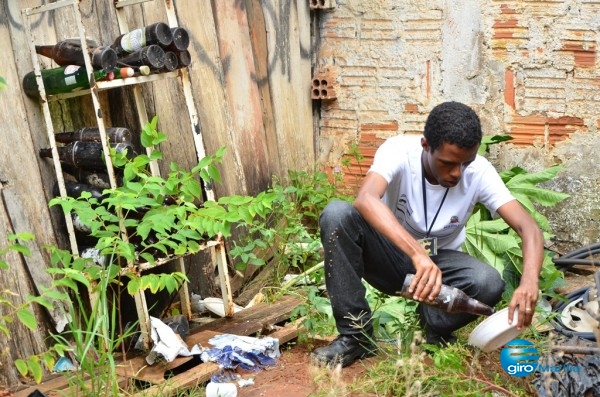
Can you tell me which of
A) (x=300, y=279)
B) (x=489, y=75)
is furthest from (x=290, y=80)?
(x=300, y=279)

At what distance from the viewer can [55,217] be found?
445 cm

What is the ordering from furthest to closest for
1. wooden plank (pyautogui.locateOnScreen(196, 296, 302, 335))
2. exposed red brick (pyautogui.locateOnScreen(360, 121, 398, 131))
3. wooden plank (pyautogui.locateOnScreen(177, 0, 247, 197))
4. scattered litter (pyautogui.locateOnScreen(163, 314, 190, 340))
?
exposed red brick (pyautogui.locateOnScreen(360, 121, 398, 131)), wooden plank (pyautogui.locateOnScreen(177, 0, 247, 197)), wooden plank (pyautogui.locateOnScreen(196, 296, 302, 335)), scattered litter (pyautogui.locateOnScreen(163, 314, 190, 340))

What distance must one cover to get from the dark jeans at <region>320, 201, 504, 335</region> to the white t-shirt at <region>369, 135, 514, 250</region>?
0.57 feet

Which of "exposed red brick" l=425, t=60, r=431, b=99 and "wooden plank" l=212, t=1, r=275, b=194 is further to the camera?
"exposed red brick" l=425, t=60, r=431, b=99

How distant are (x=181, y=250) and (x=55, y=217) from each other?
0.71m

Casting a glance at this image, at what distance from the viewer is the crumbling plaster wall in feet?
18.7

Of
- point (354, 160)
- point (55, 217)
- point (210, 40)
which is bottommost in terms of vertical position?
point (354, 160)

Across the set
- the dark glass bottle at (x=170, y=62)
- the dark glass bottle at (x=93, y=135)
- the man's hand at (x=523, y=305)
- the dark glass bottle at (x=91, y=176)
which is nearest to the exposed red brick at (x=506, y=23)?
the dark glass bottle at (x=170, y=62)

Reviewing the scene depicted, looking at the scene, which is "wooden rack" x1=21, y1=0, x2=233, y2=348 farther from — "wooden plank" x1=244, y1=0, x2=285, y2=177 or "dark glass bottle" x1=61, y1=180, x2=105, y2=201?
"wooden plank" x1=244, y1=0, x2=285, y2=177

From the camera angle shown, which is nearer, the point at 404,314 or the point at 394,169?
the point at 394,169

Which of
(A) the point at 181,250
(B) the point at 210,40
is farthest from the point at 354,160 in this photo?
(A) the point at 181,250

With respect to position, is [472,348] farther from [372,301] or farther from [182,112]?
[182,112]

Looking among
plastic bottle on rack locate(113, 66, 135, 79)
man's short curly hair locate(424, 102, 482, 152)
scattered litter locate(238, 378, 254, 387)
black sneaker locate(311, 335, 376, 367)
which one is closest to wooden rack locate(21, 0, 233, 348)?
plastic bottle on rack locate(113, 66, 135, 79)

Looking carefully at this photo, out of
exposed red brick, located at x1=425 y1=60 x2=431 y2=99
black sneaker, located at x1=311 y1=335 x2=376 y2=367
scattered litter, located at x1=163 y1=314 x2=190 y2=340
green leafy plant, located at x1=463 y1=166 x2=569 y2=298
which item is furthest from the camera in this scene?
exposed red brick, located at x1=425 y1=60 x2=431 y2=99
